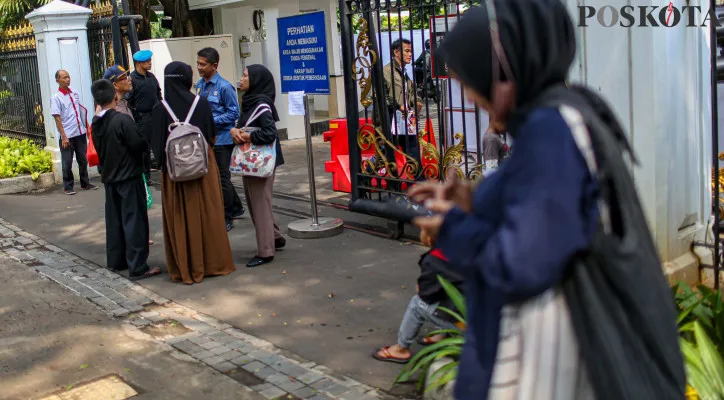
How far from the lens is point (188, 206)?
22.1ft

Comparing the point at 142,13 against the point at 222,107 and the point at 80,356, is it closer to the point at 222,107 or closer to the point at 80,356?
the point at 222,107

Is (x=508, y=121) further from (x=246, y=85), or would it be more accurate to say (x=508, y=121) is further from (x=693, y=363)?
(x=246, y=85)

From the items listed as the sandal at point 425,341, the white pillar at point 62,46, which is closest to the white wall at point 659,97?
the sandal at point 425,341

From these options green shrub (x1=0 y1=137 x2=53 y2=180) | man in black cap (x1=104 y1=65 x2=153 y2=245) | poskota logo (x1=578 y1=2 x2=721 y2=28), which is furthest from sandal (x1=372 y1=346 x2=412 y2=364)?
green shrub (x1=0 y1=137 x2=53 y2=180)

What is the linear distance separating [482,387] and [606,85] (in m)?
3.40

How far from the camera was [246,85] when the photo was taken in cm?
697

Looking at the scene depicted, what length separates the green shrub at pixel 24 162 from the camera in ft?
39.8

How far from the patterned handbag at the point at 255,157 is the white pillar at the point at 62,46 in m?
6.26

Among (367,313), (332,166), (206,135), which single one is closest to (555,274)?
(367,313)

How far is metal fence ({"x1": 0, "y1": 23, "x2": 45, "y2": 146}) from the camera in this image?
13.5m

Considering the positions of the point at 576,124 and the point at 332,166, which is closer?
the point at 576,124

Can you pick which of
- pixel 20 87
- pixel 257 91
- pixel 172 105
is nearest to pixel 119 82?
pixel 172 105

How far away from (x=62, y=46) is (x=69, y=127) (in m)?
1.53

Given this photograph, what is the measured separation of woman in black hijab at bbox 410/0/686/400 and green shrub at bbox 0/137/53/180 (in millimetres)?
11436
